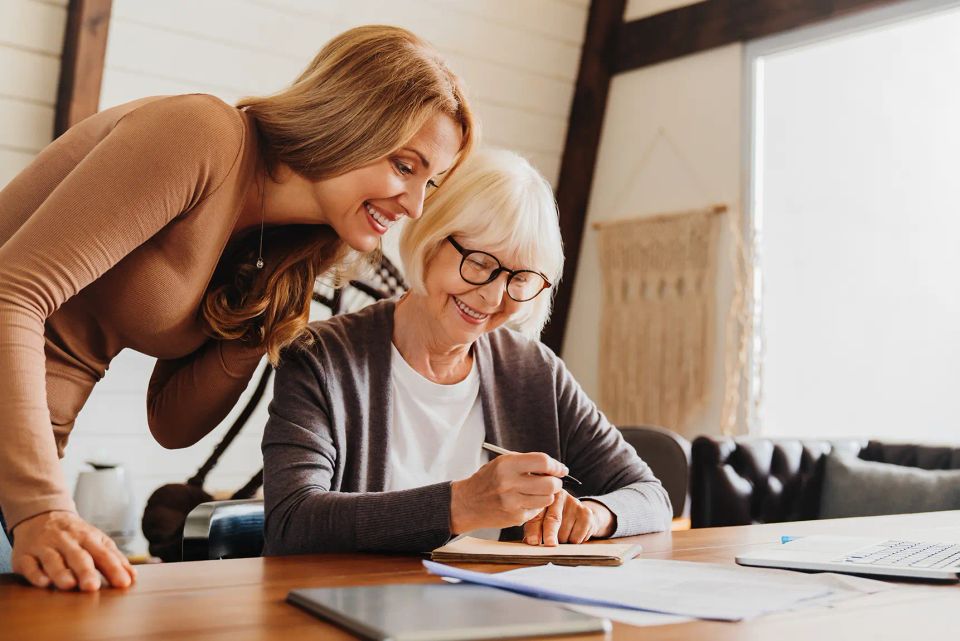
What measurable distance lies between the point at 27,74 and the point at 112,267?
2141 millimetres

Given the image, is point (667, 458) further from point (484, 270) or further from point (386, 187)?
point (386, 187)

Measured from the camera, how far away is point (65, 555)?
1.00 metres

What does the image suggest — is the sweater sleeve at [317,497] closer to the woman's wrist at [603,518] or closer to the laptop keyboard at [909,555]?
the woman's wrist at [603,518]

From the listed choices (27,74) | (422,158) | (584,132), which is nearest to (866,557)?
(422,158)

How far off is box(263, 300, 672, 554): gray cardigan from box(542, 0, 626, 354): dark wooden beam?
293 centimetres

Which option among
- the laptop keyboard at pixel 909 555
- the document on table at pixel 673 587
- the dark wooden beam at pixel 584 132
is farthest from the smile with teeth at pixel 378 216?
the dark wooden beam at pixel 584 132

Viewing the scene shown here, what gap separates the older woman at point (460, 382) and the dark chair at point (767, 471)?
1.18 meters

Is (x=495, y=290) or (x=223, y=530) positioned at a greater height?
(x=495, y=290)

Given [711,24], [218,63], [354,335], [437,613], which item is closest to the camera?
[437,613]

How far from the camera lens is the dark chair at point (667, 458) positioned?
2652mm

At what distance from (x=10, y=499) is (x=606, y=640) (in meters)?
0.63

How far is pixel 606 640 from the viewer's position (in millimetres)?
835

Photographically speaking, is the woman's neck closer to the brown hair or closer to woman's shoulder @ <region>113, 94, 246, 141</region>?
the brown hair

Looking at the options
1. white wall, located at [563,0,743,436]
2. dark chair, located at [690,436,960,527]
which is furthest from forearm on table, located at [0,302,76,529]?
white wall, located at [563,0,743,436]
